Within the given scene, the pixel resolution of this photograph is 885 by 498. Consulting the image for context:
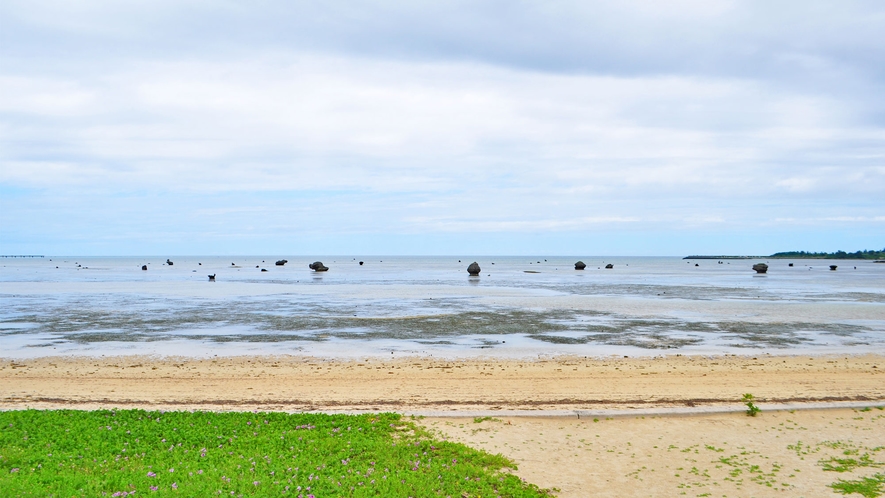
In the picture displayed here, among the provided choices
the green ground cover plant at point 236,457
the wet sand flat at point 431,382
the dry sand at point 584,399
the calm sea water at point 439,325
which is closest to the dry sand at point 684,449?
the dry sand at point 584,399

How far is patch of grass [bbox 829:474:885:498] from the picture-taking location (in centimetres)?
841

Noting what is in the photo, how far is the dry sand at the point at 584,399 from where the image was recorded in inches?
369

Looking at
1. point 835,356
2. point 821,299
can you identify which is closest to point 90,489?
point 835,356

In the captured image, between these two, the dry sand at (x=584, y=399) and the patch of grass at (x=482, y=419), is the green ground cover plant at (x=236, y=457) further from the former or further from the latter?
the patch of grass at (x=482, y=419)

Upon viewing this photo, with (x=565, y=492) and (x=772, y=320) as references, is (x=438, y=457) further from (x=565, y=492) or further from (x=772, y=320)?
(x=772, y=320)

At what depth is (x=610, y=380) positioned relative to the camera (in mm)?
17109

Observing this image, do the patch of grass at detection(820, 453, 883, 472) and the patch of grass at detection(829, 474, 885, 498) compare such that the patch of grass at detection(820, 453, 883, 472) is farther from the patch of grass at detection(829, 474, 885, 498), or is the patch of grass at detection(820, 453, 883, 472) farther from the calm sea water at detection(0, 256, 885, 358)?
the calm sea water at detection(0, 256, 885, 358)

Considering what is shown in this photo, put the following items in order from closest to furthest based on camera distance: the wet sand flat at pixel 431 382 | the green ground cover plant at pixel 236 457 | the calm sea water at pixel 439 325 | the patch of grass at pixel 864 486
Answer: the green ground cover plant at pixel 236 457, the patch of grass at pixel 864 486, the wet sand flat at pixel 431 382, the calm sea water at pixel 439 325

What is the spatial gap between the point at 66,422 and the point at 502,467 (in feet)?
24.2

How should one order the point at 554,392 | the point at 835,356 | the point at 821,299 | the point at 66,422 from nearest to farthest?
the point at 66,422, the point at 554,392, the point at 835,356, the point at 821,299

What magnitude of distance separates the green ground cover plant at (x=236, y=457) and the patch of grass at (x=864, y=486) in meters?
3.96

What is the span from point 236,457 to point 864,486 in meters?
8.51

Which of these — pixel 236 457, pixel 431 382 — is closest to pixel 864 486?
pixel 236 457

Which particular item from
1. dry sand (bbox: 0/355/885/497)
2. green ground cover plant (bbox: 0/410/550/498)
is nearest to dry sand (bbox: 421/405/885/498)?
dry sand (bbox: 0/355/885/497)
